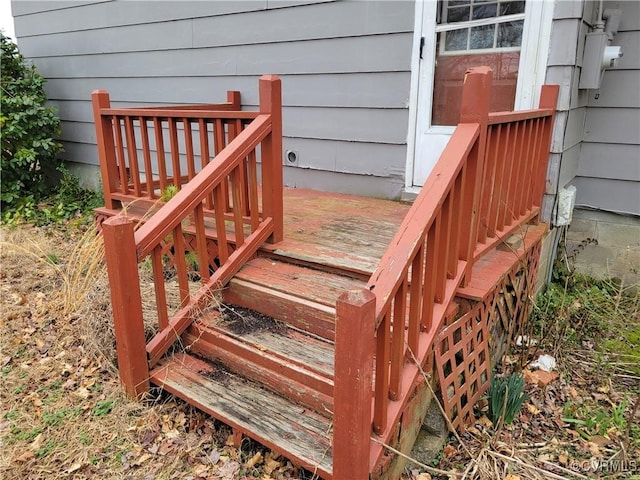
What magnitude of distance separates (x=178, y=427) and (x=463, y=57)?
2867mm

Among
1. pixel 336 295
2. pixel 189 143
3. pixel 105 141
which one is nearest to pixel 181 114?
pixel 189 143

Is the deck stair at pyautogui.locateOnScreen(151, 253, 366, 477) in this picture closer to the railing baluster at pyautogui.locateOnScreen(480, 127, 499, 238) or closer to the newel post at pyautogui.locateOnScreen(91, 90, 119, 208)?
the railing baluster at pyautogui.locateOnScreen(480, 127, 499, 238)

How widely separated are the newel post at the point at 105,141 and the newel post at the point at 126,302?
5.34 feet

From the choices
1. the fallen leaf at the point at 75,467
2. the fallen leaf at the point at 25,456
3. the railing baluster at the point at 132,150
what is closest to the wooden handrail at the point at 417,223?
the fallen leaf at the point at 75,467

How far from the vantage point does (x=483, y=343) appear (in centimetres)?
234

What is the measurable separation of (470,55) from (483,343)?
200 cm

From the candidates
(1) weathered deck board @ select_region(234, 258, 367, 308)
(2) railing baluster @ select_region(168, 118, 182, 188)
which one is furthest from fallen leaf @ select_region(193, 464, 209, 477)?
(2) railing baluster @ select_region(168, 118, 182, 188)

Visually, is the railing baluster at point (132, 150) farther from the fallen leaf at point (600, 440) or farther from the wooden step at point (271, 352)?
the fallen leaf at point (600, 440)

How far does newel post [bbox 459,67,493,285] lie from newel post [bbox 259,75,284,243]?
0.97 m

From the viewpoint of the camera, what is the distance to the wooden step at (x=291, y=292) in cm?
224

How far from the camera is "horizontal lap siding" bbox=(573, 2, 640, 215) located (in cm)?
296

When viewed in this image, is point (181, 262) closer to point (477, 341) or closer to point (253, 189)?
point (253, 189)

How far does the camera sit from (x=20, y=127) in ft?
18.0

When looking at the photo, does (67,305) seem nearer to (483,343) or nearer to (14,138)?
(483,343)
